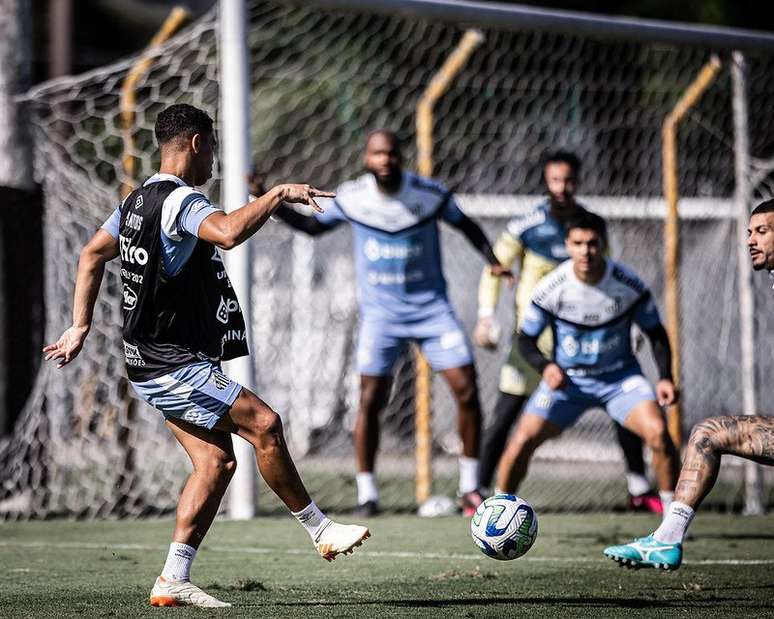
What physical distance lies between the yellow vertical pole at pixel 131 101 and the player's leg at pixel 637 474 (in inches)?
150

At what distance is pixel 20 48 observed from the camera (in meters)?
9.59

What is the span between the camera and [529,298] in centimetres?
925

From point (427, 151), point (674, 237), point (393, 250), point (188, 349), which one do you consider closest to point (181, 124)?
point (188, 349)

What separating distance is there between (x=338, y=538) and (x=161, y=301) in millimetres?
1160

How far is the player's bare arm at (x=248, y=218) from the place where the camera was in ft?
16.3

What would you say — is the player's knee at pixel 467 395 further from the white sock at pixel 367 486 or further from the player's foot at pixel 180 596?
the player's foot at pixel 180 596

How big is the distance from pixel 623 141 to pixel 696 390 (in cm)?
243

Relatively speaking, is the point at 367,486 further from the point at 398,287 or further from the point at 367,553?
the point at 367,553

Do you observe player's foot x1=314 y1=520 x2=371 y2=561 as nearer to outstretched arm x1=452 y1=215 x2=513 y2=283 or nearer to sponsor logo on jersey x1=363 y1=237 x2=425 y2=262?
outstretched arm x1=452 y1=215 x2=513 y2=283

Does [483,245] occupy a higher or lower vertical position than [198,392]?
higher

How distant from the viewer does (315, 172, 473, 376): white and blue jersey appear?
9.18 meters

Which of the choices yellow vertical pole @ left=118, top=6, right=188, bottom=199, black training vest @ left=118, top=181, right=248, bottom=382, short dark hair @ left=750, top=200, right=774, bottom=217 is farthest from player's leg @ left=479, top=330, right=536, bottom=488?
black training vest @ left=118, top=181, right=248, bottom=382

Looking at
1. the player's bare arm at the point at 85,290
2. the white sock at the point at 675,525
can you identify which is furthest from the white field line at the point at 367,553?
the player's bare arm at the point at 85,290

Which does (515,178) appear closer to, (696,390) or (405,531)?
(696,390)
